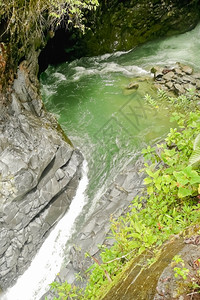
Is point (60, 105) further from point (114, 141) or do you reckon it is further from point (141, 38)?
point (141, 38)

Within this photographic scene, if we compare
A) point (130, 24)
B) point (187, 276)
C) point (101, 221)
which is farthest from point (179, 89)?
point (187, 276)

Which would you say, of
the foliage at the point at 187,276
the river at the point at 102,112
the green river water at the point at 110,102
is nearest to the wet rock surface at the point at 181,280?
the foliage at the point at 187,276

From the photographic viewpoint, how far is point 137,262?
2.55m

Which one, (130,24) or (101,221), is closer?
(101,221)

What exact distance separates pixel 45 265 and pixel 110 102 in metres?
5.08

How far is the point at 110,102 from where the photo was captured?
8.42 meters

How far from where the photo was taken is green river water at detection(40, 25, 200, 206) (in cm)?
678

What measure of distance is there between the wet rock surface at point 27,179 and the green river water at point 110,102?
728 mm

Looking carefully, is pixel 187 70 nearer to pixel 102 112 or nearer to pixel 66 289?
pixel 102 112

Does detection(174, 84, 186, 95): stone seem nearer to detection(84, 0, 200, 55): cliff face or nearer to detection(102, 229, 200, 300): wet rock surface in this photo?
detection(84, 0, 200, 55): cliff face

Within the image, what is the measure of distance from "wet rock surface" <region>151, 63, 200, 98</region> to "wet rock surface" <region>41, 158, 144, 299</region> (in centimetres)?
363

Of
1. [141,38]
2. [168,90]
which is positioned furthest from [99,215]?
[141,38]

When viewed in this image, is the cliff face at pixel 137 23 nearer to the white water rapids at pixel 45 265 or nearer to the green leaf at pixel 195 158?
the white water rapids at pixel 45 265

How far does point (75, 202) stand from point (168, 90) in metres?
4.90
